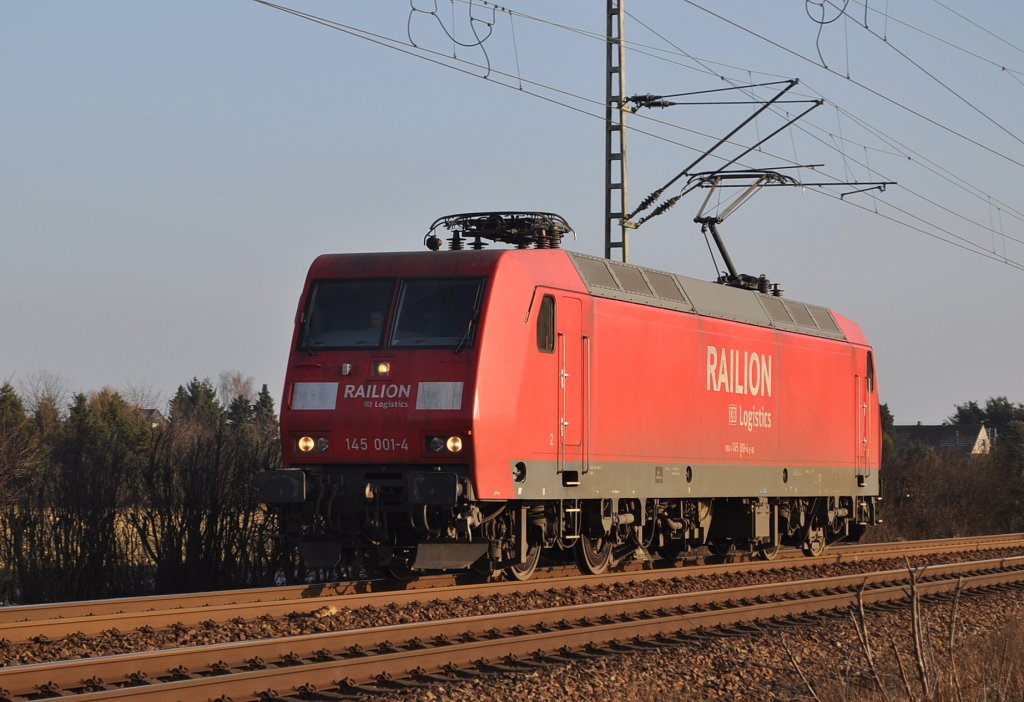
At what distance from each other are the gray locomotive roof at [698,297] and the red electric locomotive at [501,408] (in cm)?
4

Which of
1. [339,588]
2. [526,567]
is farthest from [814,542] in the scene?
[339,588]

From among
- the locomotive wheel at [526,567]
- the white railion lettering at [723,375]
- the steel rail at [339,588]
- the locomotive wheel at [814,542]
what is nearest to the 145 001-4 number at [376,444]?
the steel rail at [339,588]

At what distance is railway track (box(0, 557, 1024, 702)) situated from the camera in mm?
8906

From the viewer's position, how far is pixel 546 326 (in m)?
15.1

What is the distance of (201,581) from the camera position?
16969 mm

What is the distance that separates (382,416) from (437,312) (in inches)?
49.5

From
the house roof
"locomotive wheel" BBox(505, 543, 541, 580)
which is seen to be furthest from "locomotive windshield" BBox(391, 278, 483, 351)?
the house roof

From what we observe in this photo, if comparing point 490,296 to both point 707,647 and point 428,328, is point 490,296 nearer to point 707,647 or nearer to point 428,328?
point 428,328

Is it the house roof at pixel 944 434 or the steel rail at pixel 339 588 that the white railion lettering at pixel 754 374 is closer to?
the steel rail at pixel 339 588

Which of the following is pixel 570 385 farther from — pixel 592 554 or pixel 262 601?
pixel 262 601

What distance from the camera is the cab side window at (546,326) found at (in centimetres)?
1500

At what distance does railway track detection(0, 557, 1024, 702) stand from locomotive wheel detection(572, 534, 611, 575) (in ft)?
7.40

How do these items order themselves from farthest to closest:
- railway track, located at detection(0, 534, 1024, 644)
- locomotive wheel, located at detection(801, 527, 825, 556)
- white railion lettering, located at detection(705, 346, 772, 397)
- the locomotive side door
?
locomotive wheel, located at detection(801, 527, 825, 556) → white railion lettering, located at detection(705, 346, 772, 397) → the locomotive side door → railway track, located at detection(0, 534, 1024, 644)

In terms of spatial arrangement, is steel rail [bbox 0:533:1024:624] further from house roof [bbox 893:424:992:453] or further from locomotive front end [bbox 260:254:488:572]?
house roof [bbox 893:424:992:453]
